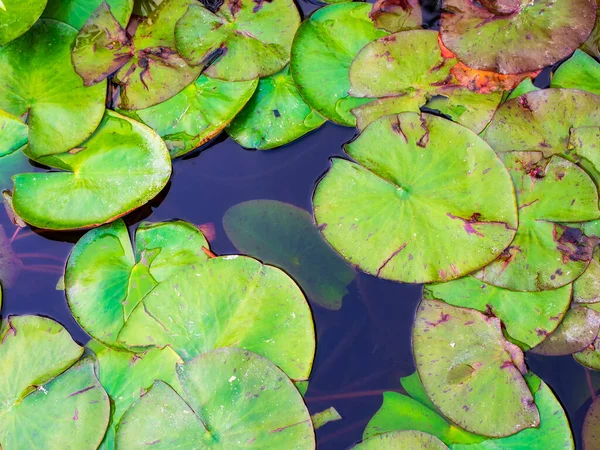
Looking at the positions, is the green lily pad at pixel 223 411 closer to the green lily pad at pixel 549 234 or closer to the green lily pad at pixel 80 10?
the green lily pad at pixel 549 234

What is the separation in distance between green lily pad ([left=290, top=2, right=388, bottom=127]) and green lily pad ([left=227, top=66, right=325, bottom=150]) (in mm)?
55

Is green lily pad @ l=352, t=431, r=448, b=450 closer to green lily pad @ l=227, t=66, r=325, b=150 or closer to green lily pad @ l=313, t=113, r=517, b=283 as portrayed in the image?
green lily pad @ l=313, t=113, r=517, b=283

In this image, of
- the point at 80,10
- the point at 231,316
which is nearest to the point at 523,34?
the point at 231,316

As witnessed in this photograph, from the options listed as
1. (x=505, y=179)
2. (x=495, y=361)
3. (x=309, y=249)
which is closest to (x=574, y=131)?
(x=505, y=179)

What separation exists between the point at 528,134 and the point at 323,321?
1.12 meters

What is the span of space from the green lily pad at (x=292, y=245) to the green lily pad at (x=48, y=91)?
0.73 m

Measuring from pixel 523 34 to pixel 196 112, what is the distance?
135 centimetres

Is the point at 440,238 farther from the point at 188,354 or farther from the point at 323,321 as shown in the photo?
the point at 188,354

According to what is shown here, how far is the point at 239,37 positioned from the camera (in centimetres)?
213

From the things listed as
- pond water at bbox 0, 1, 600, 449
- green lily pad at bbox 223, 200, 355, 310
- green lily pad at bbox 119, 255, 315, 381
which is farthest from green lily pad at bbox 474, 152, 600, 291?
green lily pad at bbox 119, 255, 315, 381

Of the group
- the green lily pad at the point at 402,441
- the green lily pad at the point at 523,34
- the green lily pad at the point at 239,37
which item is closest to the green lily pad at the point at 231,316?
the green lily pad at the point at 402,441

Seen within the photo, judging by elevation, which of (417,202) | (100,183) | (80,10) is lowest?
(417,202)

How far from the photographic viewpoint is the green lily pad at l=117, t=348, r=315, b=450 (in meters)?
1.76

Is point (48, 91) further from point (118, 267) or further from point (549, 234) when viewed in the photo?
point (549, 234)
